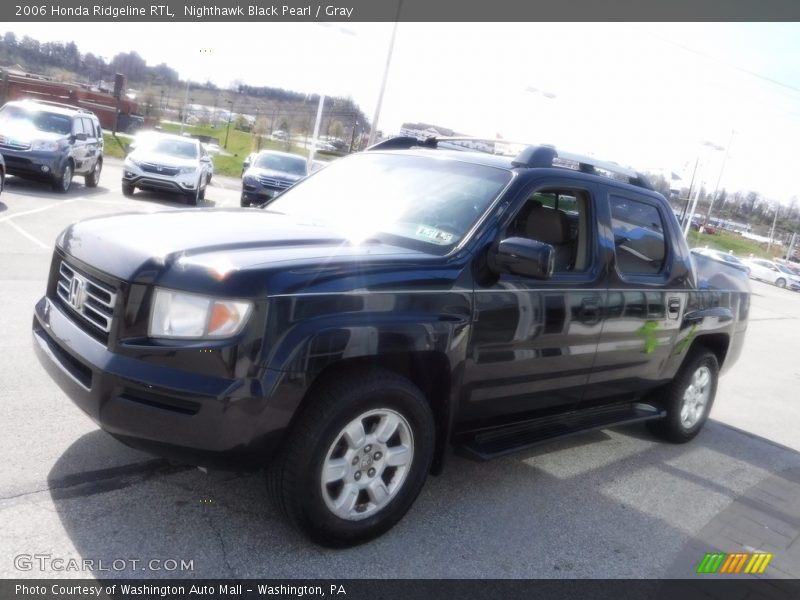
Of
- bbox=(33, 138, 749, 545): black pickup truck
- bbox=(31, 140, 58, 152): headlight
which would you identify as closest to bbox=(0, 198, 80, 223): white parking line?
bbox=(31, 140, 58, 152): headlight

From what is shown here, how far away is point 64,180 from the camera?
50.3ft

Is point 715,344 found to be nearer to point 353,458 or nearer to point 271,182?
point 353,458

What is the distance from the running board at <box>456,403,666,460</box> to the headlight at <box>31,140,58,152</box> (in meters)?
13.5

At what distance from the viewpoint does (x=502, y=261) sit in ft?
11.6

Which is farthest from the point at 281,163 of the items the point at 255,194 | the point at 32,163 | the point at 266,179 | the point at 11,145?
the point at 11,145

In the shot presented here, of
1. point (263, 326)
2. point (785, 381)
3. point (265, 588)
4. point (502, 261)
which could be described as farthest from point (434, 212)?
point (785, 381)

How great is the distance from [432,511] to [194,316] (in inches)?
69.1

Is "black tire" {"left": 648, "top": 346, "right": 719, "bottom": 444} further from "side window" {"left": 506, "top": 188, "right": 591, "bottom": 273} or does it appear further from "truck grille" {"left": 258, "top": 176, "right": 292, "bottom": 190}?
"truck grille" {"left": 258, "top": 176, "right": 292, "bottom": 190}

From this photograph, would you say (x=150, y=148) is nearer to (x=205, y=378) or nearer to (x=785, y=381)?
(x=785, y=381)

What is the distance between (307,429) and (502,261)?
4.16ft

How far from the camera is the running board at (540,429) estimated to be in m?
3.79

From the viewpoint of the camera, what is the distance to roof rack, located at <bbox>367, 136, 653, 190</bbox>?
4219 millimetres

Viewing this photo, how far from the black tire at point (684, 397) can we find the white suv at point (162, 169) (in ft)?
45.6

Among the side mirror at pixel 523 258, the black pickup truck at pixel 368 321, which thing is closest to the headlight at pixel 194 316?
the black pickup truck at pixel 368 321
